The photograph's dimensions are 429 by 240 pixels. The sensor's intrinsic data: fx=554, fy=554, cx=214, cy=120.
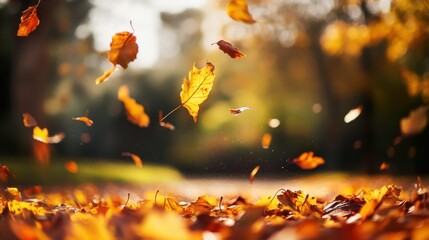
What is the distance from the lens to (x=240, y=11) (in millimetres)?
2227

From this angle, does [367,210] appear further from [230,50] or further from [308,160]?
[308,160]

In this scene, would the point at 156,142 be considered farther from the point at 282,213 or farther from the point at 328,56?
the point at 282,213

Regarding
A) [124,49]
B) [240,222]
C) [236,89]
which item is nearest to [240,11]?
[124,49]

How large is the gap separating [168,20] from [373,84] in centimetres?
1780

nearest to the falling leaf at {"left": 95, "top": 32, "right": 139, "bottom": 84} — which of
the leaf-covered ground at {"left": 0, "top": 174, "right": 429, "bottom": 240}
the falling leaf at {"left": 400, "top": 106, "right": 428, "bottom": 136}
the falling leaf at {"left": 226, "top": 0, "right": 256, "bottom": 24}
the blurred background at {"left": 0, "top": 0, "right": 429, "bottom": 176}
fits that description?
the falling leaf at {"left": 226, "top": 0, "right": 256, "bottom": 24}

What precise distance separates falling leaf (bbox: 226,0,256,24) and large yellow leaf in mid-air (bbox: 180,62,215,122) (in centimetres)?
23

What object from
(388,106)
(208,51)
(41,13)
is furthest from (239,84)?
(41,13)

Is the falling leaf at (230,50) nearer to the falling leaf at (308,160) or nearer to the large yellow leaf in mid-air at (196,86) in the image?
the large yellow leaf in mid-air at (196,86)

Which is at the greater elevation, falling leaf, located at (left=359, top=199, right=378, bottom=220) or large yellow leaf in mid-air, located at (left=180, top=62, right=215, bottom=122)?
large yellow leaf in mid-air, located at (left=180, top=62, right=215, bottom=122)

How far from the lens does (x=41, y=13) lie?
44.2 feet

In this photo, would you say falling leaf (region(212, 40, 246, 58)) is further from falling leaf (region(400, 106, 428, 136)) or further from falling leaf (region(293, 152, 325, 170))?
falling leaf (region(400, 106, 428, 136))

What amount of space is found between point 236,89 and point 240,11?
24219 mm

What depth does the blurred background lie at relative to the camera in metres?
14.5

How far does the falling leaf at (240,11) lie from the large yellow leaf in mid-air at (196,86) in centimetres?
23
